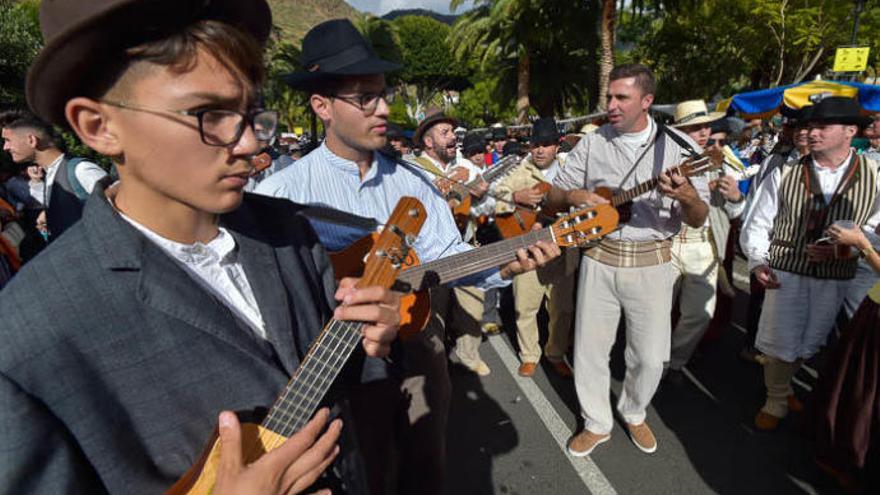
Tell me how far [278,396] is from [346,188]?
157cm

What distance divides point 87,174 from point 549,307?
14.9ft

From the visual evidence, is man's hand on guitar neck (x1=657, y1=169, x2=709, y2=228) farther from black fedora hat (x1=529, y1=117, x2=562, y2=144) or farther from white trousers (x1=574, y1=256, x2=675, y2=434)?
black fedora hat (x1=529, y1=117, x2=562, y2=144)

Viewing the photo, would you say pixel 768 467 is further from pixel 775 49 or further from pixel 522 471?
pixel 775 49

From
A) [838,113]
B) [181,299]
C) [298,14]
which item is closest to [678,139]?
[838,113]

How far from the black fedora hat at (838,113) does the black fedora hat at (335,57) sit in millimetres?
2978

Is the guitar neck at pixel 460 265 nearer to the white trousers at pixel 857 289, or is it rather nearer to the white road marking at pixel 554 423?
the white road marking at pixel 554 423

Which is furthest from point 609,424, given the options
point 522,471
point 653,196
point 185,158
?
point 185,158

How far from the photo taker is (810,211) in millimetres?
3291

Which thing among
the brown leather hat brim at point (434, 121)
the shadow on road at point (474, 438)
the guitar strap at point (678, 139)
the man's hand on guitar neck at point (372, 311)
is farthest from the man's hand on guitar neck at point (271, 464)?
the brown leather hat brim at point (434, 121)

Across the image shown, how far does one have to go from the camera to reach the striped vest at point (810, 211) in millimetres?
3152

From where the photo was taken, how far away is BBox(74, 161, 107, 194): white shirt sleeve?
13.1 feet

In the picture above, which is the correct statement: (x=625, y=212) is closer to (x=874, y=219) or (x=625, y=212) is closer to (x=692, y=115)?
(x=874, y=219)

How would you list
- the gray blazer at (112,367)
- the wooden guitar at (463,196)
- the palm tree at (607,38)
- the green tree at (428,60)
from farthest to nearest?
the green tree at (428,60), the palm tree at (607,38), the wooden guitar at (463,196), the gray blazer at (112,367)

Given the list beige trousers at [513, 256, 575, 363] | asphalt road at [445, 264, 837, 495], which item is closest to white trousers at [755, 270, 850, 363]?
asphalt road at [445, 264, 837, 495]
